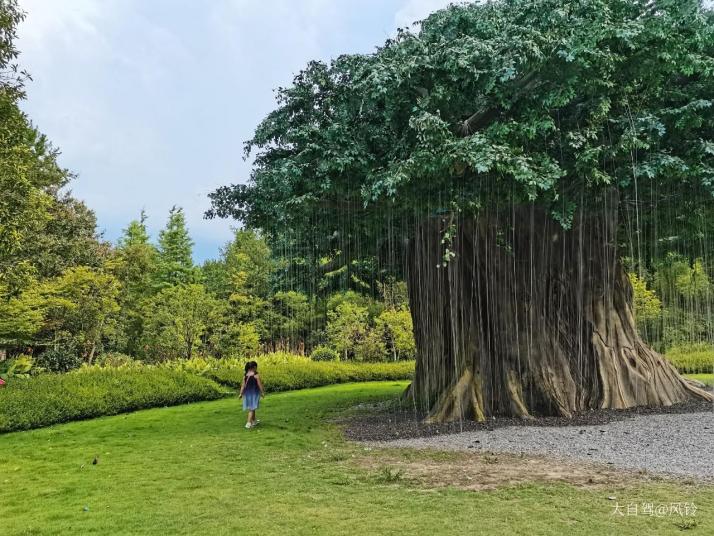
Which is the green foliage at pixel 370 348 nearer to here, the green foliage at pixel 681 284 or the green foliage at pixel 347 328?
the green foliage at pixel 347 328

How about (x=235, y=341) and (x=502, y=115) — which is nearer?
(x=502, y=115)

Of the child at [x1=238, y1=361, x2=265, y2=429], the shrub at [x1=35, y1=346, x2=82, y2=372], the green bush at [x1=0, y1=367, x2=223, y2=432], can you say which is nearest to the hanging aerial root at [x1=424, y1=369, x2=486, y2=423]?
the child at [x1=238, y1=361, x2=265, y2=429]

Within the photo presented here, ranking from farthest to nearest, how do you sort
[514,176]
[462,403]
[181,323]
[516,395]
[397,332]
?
[397,332]
[181,323]
[516,395]
[462,403]
[514,176]

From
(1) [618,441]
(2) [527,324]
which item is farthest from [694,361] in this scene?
(1) [618,441]

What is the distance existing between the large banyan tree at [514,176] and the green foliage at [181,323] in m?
11.6

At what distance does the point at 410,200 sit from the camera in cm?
717

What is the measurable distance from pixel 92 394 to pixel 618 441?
9.83m

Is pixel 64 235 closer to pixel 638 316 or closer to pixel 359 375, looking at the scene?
pixel 359 375

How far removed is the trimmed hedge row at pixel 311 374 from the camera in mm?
15836

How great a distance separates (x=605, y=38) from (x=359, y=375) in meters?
15.0

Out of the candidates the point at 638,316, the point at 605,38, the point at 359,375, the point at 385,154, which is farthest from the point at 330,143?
the point at 638,316

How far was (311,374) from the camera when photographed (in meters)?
17.6

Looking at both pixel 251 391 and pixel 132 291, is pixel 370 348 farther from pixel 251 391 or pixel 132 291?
pixel 251 391

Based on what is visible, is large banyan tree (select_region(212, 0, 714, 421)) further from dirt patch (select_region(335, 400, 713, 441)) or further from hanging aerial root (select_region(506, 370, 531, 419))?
dirt patch (select_region(335, 400, 713, 441))
